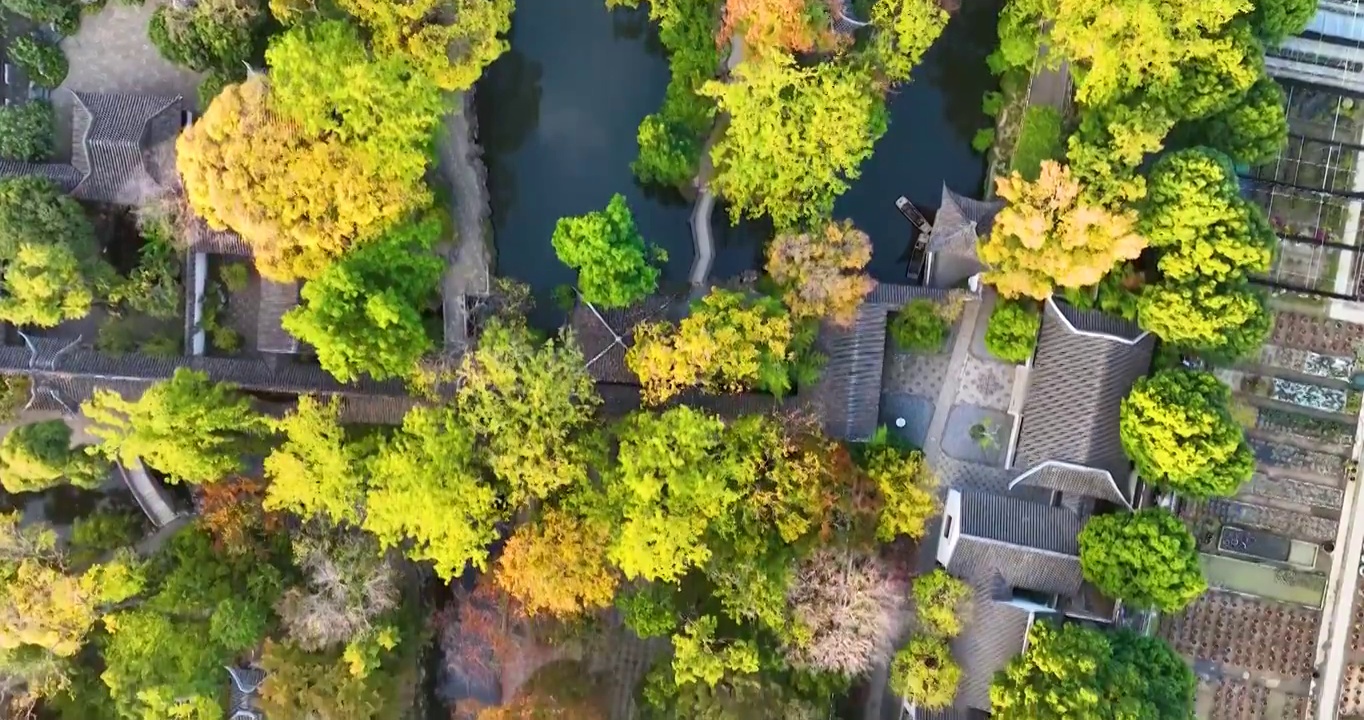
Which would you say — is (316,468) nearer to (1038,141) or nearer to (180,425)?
(180,425)

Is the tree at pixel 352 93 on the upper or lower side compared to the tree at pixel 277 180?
upper

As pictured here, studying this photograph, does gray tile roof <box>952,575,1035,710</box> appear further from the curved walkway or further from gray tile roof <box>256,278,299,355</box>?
gray tile roof <box>256,278,299,355</box>

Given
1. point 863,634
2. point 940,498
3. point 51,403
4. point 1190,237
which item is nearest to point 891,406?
point 940,498

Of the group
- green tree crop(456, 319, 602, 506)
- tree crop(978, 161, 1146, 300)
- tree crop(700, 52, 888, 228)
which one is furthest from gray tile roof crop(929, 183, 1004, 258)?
green tree crop(456, 319, 602, 506)

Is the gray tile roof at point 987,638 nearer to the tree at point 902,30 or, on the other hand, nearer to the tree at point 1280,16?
the tree at point 902,30

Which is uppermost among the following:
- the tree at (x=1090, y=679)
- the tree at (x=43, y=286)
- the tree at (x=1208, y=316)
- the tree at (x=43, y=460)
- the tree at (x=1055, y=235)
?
the tree at (x=1055, y=235)

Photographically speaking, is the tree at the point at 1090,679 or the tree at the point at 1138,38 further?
the tree at the point at 1138,38

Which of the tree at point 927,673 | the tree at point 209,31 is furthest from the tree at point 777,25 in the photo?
the tree at point 927,673
